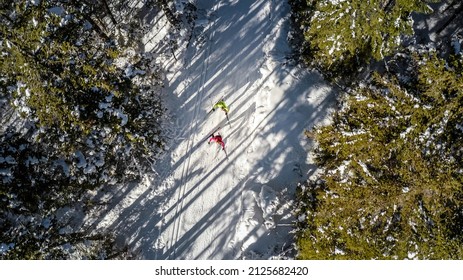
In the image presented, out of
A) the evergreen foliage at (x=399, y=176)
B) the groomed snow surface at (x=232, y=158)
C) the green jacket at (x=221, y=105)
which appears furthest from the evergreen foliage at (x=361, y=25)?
the green jacket at (x=221, y=105)

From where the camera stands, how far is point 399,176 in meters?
11.9

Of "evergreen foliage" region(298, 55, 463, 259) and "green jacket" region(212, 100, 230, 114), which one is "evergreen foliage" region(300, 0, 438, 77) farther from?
"green jacket" region(212, 100, 230, 114)

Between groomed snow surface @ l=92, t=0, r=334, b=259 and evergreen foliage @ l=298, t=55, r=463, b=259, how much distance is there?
9.65ft

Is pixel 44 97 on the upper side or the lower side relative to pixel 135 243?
upper

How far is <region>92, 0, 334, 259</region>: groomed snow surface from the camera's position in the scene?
15422 millimetres

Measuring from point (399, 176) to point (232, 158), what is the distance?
7031 millimetres

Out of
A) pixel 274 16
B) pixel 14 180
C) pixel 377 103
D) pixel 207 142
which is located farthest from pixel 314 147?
pixel 14 180

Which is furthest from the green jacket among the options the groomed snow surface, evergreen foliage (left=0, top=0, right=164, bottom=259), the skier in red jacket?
evergreen foliage (left=0, top=0, right=164, bottom=259)

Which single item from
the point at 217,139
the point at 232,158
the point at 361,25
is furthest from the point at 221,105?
the point at 361,25

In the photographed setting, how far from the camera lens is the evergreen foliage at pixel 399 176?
37.9 feet

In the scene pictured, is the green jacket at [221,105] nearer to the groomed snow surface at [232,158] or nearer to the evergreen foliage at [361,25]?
the groomed snow surface at [232,158]

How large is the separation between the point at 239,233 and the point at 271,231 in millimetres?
1421

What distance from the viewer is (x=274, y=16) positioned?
1688 centimetres
